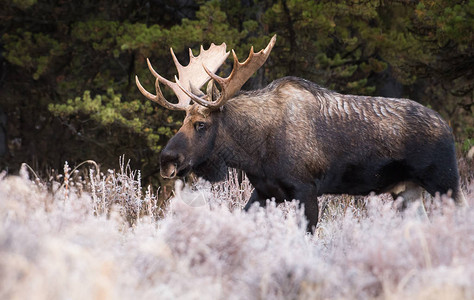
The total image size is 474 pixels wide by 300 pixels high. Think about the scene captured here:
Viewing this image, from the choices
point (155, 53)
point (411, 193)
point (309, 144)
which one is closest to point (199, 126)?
point (309, 144)

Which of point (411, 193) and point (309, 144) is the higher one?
point (309, 144)

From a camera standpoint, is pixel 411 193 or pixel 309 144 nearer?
pixel 309 144

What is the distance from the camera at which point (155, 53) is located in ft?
42.0

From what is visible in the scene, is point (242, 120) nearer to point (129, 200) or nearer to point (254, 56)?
point (254, 56)

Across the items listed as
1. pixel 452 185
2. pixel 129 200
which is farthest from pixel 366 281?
pixel 129 200

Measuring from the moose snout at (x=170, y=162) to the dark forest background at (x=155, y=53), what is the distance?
18.6 ft

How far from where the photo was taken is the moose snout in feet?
17.5

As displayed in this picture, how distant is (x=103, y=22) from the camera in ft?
42.5

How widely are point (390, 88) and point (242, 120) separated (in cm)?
1120

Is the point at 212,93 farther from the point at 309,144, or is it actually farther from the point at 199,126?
the point at 309,144

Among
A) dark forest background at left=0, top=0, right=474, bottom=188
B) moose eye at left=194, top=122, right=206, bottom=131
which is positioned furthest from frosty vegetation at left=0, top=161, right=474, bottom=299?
dark forest background at left=0, top=0, right=474, bottom=188

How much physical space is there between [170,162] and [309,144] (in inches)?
45.1

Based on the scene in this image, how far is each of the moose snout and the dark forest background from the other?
18.6 feet

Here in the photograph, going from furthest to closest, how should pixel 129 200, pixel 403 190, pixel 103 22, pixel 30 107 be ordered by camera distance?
1. pixel 30 107
2. pixel 103 22
3. pixel 129 200
4. pixel 403 190
